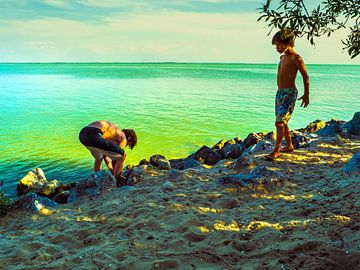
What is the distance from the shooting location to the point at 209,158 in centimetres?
904

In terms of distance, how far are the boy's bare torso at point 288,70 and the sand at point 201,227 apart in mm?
1757

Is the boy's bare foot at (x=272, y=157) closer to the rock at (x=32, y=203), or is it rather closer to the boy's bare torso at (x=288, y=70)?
the boy's bare torso at (x=288, y=70)

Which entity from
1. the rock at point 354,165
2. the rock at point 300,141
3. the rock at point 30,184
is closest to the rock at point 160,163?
the rock at point 30,184

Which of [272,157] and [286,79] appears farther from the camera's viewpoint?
[272,157]

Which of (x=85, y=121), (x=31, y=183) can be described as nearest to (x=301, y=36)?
(x=31, y=183)

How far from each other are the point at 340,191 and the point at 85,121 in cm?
1651

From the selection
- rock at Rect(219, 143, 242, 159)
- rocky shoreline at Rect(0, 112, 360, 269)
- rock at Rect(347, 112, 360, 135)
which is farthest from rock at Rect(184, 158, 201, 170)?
rock at Rect(347, 112, 360, 135)

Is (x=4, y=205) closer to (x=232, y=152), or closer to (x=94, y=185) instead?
(x=94, y=185)

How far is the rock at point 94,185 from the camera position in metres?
6.34

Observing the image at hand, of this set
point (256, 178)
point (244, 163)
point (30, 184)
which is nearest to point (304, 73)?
point (244, 163)

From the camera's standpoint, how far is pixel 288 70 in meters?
6.57

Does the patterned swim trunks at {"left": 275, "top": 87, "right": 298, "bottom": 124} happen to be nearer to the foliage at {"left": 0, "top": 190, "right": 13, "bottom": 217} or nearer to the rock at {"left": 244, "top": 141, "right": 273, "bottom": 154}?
the rock at {"left": 244, "top": 141, "right": 273, "bottom": 154}

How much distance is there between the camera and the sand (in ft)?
10.9

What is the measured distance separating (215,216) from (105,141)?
9.29 feet
